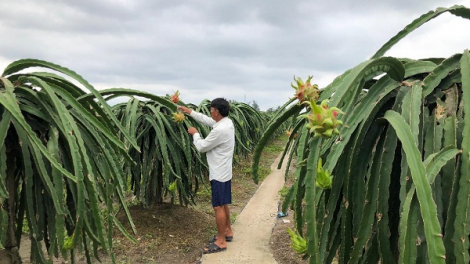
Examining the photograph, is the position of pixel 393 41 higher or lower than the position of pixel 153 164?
higher

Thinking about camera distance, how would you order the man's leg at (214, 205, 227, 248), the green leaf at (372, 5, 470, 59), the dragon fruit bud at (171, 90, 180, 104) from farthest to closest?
the dragon fruit bud at (171, 90, 180, 104) < the man's leg at (214, 205, 227, 248) < the green leaf at (372, 5, 470, 59)

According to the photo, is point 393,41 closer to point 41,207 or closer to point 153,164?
point 41,207

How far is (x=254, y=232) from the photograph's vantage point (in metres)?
4.93

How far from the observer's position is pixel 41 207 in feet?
5.79

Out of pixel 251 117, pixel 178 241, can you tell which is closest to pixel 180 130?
pixel 178 241

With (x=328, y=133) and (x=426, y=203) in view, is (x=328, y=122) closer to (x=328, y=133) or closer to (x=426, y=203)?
(x=328, y=133)

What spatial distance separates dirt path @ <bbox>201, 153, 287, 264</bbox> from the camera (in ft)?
13.2

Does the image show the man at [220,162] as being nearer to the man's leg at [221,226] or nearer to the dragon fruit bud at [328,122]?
the man's leg at [221,226]

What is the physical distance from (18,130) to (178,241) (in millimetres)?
3033

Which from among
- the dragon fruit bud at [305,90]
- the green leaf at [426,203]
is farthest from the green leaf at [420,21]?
the green leaf at [426,203]

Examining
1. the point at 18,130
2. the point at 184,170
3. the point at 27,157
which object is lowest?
the point at 184,170

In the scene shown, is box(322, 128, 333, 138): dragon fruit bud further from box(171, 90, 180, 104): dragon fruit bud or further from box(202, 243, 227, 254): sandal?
box(171, 90, 180, 104): dragon fruit bud

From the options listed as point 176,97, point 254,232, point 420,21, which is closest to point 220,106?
point 176,97

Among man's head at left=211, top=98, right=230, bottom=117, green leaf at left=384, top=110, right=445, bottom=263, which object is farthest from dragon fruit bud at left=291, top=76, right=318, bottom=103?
A: man's head at left=211, top=98, right=230, bottom=117
